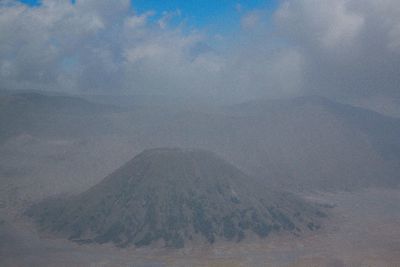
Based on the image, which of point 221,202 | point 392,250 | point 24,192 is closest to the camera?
point 392,250

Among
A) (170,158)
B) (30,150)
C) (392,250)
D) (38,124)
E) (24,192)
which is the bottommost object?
(392,250)

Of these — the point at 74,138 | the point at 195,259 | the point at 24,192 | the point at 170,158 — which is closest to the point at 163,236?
the point at 195,259

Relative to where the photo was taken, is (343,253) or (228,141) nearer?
(343,253)

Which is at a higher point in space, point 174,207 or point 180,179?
point 180,179

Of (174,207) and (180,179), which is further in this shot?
(180,179)

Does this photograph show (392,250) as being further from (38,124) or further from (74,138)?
(38,124)

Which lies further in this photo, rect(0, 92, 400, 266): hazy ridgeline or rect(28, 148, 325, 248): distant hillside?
rect(0, 92, 400, 266): hazy ridgeline

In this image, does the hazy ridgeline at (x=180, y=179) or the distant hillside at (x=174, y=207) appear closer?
the distant hillside at (x=174, y=207)

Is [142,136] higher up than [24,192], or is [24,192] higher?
[142,136]
